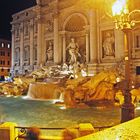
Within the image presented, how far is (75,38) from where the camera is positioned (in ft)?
92.3

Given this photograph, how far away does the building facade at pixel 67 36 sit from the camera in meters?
24.0

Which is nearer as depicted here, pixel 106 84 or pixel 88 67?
pixel 106 84

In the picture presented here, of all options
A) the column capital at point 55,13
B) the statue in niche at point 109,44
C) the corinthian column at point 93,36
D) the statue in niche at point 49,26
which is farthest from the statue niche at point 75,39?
the statue in niche at point 109,44

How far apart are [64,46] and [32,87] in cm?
890

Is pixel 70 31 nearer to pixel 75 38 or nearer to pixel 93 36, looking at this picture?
pixel 75 38

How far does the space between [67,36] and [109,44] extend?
19.2ft

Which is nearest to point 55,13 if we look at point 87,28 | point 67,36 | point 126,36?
point 67,36

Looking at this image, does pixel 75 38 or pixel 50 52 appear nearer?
pixel 75 38

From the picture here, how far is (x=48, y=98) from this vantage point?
745 inches

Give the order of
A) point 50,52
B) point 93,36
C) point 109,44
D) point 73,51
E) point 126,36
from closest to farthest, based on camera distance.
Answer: point 126,36 < point 109,44 < point 93,36 < point 73,51 < point 50,52

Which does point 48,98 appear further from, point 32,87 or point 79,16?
point 79,16

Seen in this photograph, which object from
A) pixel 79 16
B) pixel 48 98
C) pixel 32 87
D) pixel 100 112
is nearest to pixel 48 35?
pixel 79 16

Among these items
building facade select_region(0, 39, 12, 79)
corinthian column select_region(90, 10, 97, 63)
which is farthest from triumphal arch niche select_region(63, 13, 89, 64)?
building facade select_region(0, 39, 12, 79)

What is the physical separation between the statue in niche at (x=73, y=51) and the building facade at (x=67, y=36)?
11 cm
